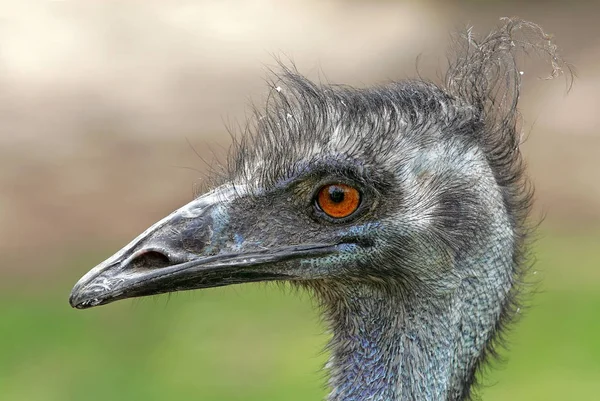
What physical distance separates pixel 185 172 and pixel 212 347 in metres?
2.59

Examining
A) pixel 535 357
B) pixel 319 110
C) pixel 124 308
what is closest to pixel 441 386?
pixel 319 110

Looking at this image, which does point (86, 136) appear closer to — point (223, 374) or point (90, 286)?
point (223, 374)

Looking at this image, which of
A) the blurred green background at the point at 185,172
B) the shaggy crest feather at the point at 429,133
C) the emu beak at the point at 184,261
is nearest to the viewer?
the emu beak at the point at 184,261

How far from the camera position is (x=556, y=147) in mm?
10992

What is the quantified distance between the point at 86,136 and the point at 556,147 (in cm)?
472

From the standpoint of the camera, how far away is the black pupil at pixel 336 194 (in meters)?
3.20

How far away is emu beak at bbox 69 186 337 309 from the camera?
3.12 meters

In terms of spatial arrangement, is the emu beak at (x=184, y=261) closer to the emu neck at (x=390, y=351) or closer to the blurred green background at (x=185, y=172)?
the emu neck at (x=390, y=351)

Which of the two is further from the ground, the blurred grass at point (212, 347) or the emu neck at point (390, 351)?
the emu neck at point (390, 351)

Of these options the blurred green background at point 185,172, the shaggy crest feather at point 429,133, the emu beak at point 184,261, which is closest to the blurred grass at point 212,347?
the blurred green background at point 185,172

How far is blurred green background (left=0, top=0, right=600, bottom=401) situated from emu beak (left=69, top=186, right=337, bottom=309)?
0.85 m

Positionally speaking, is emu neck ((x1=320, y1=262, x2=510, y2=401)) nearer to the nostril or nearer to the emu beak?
the emu beak

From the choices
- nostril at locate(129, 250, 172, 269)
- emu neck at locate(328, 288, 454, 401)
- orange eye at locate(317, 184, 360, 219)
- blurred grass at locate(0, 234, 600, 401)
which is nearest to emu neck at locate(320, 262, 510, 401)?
emu neck at locate(328, 288, 454, 401)

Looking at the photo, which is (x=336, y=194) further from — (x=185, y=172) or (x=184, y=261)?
(x=185, y=172)
